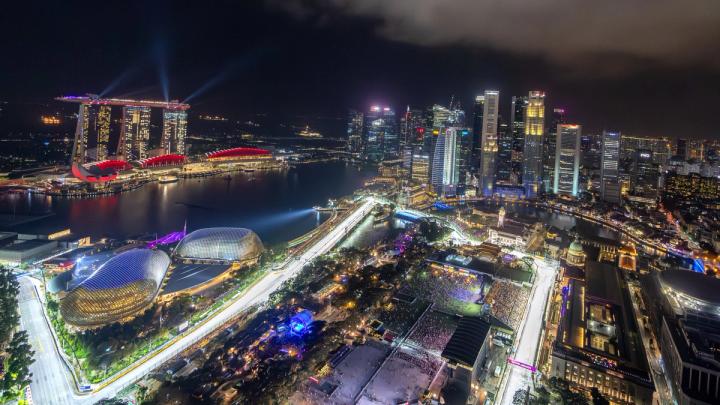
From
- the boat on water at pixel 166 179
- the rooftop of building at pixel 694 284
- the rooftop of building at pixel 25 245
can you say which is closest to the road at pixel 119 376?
the rooftop of building at pixel 25 245

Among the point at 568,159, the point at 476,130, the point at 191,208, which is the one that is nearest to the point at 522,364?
the point at 191,208

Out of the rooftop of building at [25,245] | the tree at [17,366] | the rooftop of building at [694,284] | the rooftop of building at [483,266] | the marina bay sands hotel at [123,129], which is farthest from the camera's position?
the marina bay sands hotel at [123,129]

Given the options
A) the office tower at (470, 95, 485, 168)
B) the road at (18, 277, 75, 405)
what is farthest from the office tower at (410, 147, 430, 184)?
the road at (18, 277, 75, 405)

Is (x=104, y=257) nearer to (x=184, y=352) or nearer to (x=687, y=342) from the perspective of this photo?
(x=184, y=352)

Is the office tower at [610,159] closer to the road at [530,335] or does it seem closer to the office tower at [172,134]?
the road at [530,335]

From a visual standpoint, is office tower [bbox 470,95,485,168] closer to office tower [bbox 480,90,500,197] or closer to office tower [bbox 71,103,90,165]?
office tower [bbox 480,90,500,197]

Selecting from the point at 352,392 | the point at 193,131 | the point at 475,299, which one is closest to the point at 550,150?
the point at 475,299
